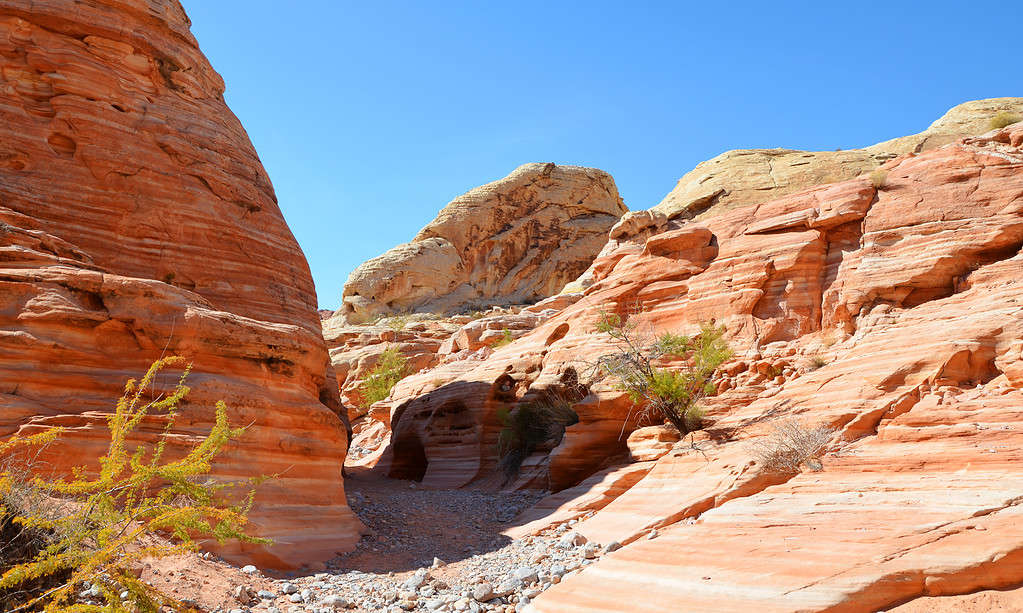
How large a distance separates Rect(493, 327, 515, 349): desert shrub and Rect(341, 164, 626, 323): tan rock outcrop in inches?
853

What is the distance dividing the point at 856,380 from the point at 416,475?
13.8m

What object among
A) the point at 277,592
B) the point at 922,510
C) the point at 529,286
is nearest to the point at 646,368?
the point at 922,510

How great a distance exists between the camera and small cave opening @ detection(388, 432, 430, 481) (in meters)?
21.0

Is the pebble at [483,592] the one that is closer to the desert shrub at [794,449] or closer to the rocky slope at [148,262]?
the rocky slope at [148,262]

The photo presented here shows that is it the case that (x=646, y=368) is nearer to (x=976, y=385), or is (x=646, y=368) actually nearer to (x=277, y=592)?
(x=976, y=385)

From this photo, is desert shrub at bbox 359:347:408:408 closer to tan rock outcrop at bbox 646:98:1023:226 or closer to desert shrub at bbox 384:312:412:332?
desert shrub at bbox 384:312:412:332

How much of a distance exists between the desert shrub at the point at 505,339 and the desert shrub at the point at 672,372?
867 cm

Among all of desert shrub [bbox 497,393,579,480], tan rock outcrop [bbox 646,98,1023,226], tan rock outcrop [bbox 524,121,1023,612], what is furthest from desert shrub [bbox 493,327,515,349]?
tan rock outcrop [bbox 524,121,1023,612]

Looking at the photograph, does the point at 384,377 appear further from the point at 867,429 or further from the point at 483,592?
the point at 867,429

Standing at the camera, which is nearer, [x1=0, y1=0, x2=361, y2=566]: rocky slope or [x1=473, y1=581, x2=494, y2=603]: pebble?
[x1=473, y1=581, x2=494, y2=603]: pebble

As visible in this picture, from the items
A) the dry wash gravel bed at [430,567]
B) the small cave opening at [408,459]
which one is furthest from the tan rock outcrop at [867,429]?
the small cave opening at [408,459]

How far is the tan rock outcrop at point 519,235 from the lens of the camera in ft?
161

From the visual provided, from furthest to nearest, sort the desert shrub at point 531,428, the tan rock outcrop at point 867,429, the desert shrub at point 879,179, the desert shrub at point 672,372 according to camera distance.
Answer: the desert shrub at point 531,428 → the desert shrub at point 879,179 → the desert shrub at point 672,372 → the tan rock outcrop at point 867,429

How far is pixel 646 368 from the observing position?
46.2ft
